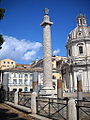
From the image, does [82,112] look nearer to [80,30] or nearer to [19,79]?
[80,30]

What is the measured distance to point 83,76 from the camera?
4497 centimetres

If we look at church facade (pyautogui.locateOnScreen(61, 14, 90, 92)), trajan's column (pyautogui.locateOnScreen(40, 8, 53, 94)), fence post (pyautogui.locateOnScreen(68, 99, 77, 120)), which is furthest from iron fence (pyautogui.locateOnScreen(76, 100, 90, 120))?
church facade (pyautogui.locateOnScreen(61, 14, 90, 92))

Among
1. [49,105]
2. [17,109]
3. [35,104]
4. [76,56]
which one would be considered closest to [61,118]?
[49,105]

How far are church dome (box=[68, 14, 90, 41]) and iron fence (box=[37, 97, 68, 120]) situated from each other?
40005 millimetres

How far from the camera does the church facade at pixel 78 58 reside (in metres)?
44.9

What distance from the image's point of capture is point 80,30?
4984 centimetres

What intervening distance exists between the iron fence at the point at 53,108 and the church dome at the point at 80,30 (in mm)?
40005

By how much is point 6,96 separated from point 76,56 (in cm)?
→ 3356

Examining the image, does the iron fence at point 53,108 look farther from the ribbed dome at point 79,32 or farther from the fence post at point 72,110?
the ribbed dome at point 79,32

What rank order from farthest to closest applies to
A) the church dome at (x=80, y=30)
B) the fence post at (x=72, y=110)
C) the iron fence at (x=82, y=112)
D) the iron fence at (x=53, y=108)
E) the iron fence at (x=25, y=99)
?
the church dome at (x=80, y=30) → the iron fence at (x=25, y=99) → the iron fence at (x=53, y=108) → the fence post at (x=72, y=110) → the iron fence at (x=82, y=112)

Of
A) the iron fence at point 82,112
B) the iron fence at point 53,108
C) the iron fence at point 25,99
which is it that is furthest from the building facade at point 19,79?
the iron fence at point 82,112

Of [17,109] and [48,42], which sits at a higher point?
[48,42]

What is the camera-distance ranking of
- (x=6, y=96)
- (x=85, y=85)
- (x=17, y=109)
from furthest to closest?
(x=85, y=85) → (x=6, y=96) → (x=17, y=109)

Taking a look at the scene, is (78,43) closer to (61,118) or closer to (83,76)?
(83,76)
